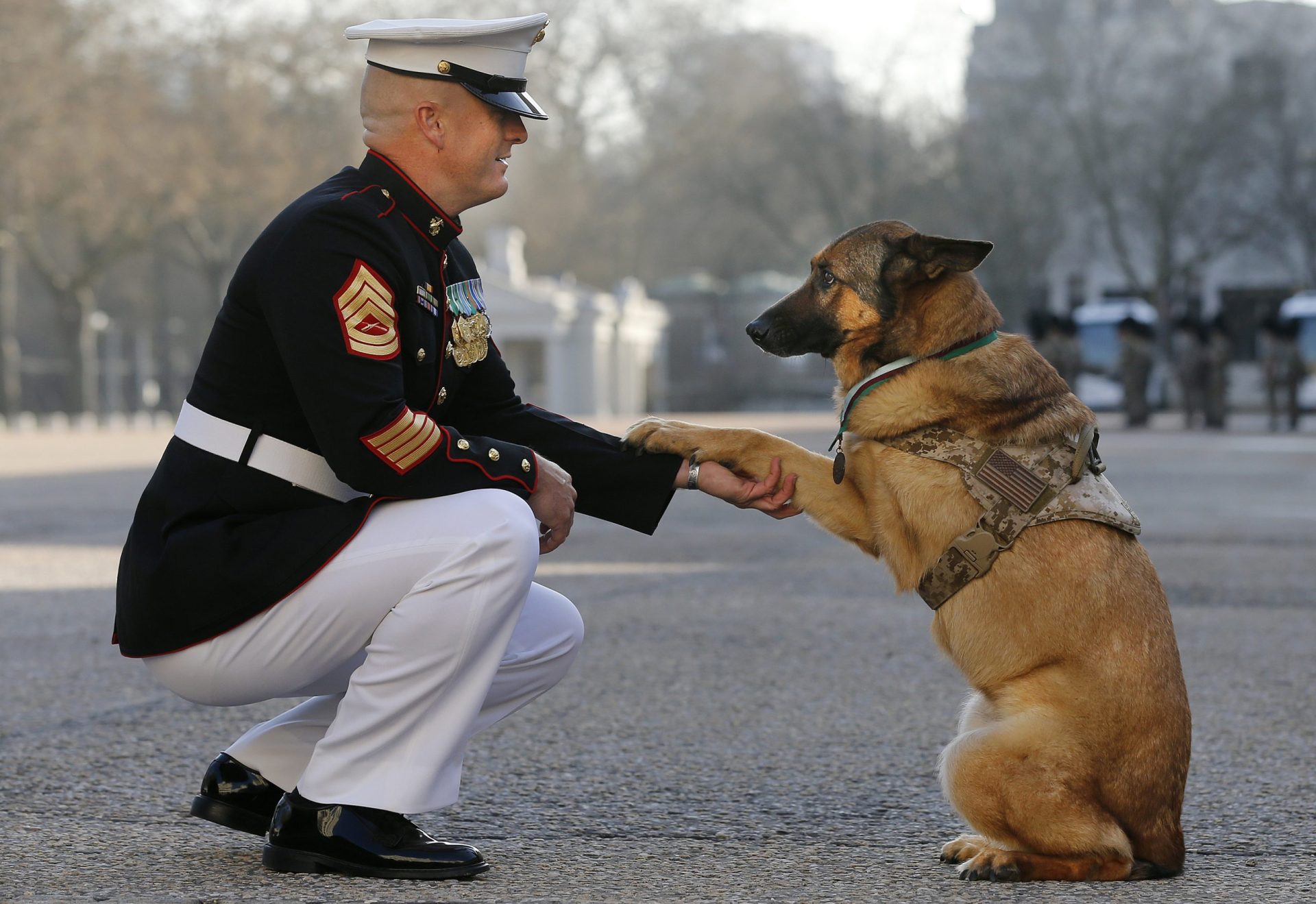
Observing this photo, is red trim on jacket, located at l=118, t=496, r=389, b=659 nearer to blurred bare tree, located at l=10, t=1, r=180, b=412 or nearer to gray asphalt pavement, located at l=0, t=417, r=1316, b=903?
gray asphalt pavement, located at l=0, t=417, r=1316, b=903

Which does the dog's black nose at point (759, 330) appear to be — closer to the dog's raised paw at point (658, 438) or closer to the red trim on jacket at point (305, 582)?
the dog's raised paw at point (658, 438)

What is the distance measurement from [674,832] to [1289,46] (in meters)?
55.8

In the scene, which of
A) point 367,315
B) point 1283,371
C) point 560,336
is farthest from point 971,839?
point 560,336

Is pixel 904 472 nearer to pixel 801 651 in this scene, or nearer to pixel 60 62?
pixel 801 651

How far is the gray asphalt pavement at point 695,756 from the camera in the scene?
374cm

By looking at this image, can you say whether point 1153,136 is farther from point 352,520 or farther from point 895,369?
Result: point 352,520

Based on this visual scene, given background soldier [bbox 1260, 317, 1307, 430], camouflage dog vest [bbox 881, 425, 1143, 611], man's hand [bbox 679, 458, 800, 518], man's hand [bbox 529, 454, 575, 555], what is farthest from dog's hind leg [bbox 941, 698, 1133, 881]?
background soldier [bbox 1260, 317, 1307, 430]

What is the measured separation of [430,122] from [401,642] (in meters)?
1.14

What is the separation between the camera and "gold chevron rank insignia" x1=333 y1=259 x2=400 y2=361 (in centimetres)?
355

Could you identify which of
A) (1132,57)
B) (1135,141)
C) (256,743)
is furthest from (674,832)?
(1132,57)

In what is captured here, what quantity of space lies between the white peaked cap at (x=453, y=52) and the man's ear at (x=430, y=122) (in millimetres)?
73

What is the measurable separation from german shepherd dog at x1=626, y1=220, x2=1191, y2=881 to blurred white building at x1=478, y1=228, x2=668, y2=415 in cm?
4038

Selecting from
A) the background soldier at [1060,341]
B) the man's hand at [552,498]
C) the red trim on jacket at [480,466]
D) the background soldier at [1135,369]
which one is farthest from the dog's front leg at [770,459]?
the background soldier at [1135,369]

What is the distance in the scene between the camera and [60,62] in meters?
38.7
